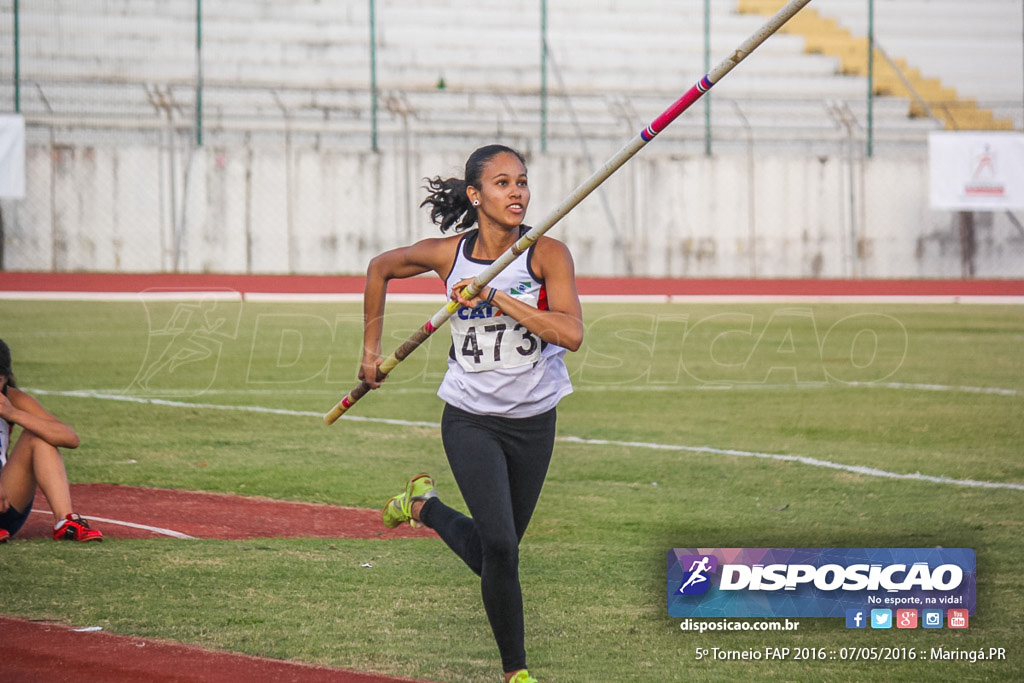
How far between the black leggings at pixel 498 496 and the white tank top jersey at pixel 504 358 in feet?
0.20

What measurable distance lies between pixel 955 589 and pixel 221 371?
10595mm

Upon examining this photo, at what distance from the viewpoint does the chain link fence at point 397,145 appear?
26.3 metres

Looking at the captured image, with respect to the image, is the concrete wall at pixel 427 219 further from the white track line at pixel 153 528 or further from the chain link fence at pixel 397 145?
the white track line at pixel 153 528

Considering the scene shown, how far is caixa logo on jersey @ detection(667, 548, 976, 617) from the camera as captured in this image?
5344 mm

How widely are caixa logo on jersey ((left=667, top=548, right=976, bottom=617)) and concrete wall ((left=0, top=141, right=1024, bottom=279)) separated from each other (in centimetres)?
2081

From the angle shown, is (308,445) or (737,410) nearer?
(308,445)

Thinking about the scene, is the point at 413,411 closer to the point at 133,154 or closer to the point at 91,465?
the point at 91,465

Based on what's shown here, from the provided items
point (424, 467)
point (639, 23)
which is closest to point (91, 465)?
point (424, 467)

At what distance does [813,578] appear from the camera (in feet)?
17.8

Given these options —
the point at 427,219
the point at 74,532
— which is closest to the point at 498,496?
the point at 74,532

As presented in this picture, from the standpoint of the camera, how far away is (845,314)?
2130 cm

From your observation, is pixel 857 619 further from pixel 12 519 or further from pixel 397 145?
pixel 397 145

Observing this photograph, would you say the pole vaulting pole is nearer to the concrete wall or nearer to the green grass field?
the green grass field

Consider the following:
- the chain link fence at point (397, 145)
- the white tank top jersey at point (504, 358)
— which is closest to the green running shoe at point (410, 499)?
the white tank top jersey at point (504, 358)
